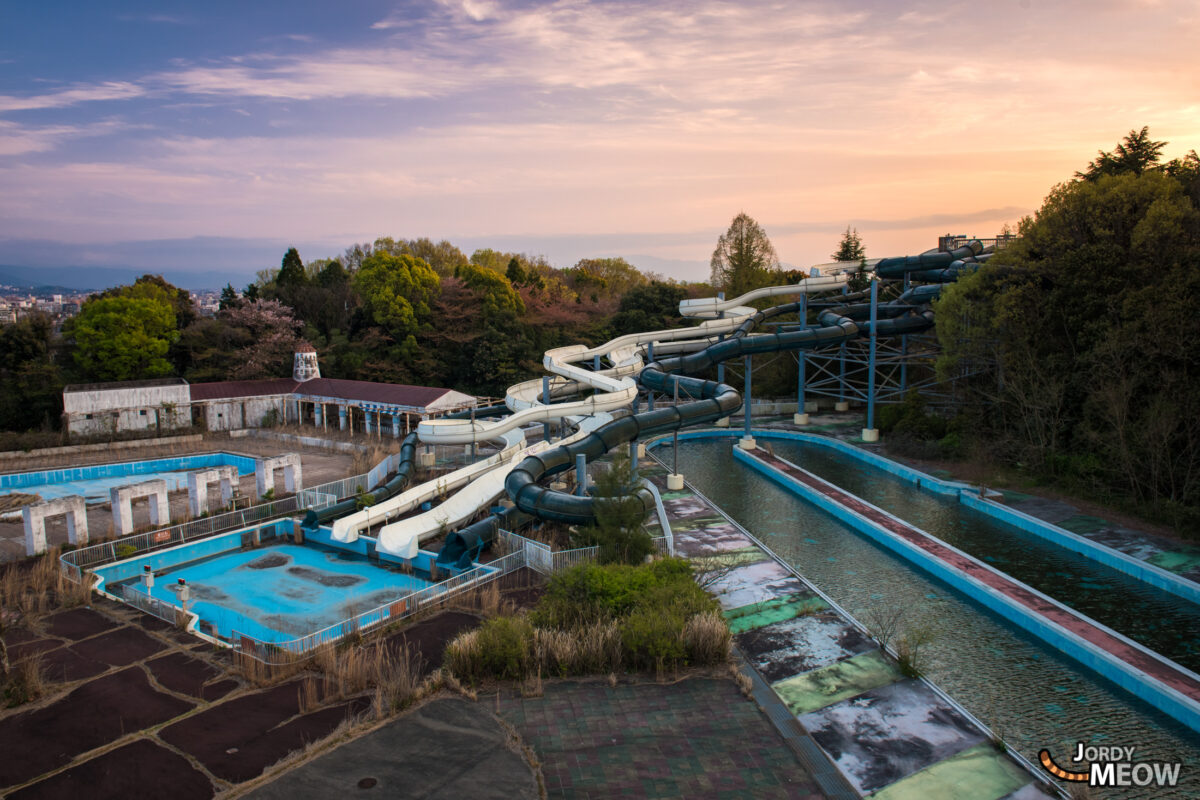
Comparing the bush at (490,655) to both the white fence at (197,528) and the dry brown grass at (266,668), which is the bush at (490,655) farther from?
the white fence at (197,528)

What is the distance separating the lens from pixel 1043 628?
13.1 m

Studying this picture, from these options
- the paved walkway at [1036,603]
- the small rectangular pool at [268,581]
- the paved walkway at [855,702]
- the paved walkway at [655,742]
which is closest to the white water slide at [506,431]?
the small rectangular pool at [268,581]

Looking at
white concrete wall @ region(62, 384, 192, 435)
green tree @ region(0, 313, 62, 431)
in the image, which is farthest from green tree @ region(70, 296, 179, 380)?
white concrete wall @ region(62, 384, 192, 435)

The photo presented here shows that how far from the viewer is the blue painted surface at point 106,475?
24672mm

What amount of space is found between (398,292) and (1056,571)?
36.9 meters

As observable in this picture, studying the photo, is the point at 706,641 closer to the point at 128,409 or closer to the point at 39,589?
the point at 39,589

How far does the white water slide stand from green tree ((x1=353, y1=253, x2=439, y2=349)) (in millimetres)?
15116

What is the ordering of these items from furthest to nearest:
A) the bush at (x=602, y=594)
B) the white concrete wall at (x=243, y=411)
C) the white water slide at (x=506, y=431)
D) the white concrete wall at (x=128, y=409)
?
the white concrete wall at (x=243, y=411), the white concrete wall at (x=128, y=409), the white water slide at (x=506, y=431), the bush at (x=602, y=594)

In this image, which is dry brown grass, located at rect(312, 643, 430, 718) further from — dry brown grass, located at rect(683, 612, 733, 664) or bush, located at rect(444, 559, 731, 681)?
dry brown grass, located at rect(683, 612, 733, 664)

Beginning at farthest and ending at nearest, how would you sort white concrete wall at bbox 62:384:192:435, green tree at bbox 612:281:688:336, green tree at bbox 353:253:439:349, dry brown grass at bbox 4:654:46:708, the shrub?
green tree at bbox 612:281:688:336 → green tree at bbox 353:253:439:349 → white concrete wall at bbox 62:384:192:435 → the shrub → dry brown grass at bbox 4:654:46:708

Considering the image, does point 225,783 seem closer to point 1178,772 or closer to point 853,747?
point 853,747

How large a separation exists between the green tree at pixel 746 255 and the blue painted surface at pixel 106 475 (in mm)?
31864

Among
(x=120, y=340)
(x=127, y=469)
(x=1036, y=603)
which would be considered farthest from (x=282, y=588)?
(x=120, y=340)

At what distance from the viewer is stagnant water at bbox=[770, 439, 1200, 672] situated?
44.1 feet
